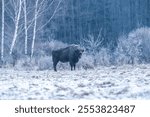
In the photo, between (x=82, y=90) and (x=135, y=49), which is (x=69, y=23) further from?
(x=82, y=90)

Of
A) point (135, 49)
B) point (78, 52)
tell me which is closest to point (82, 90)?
point (78, 52)

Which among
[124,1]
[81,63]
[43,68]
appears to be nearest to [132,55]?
[81,63]

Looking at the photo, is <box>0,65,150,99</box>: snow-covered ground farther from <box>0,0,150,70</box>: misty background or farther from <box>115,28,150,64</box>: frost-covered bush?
<box>0,0,150,70</box>: misty background

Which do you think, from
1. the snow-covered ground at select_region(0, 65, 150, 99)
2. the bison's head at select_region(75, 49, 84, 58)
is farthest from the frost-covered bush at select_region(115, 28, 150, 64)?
the snow-covered ground at select_region(0, 65, 150, 99)

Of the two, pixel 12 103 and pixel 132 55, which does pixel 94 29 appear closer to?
pixel 132 55

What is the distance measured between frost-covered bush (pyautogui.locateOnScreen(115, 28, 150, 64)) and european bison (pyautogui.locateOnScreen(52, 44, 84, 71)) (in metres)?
3.85

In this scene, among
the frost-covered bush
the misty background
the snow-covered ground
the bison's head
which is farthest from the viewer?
the misty background

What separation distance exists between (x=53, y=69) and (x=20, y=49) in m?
8.61

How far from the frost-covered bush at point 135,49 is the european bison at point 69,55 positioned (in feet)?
12.6

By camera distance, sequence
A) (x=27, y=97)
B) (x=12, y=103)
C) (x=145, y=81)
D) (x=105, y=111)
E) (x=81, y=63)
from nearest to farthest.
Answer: (x=105, y=111) → (x=12, y=103) → (x=27, y=97) → (x=145, y=81) → (x=81, y=63)

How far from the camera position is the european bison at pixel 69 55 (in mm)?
24219

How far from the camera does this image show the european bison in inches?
953

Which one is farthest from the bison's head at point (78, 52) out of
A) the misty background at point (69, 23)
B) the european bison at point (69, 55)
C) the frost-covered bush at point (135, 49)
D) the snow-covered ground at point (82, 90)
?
the snow-covered ground at point (82, 90)

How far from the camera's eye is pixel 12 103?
38.1ft
